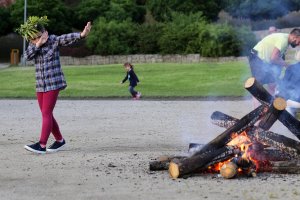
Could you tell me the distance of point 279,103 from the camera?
24.8 feet

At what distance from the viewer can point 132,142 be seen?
10.4 m

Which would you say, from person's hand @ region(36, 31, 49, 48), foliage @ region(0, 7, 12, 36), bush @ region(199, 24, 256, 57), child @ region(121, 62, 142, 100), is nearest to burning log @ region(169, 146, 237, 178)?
person's hand @ region(36, 31, 49, 48)

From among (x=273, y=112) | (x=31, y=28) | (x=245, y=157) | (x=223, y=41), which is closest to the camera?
(x=245, y=157)

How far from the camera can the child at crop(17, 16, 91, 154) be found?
9.18 metres

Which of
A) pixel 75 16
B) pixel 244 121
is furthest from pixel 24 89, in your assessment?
pixel 75 16

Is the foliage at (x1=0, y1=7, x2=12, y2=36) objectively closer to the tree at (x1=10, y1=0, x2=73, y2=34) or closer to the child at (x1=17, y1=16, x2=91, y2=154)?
the tree at (x1=10, y1=0, x2=73, y2=34)

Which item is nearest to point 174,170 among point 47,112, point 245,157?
point 245,157

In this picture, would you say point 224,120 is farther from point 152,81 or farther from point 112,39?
point 112,39

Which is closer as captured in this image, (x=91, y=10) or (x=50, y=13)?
(x=50, y=13)

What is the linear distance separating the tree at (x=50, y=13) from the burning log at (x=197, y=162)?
3685 centimetres

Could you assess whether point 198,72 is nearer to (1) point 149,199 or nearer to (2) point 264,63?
(2) point 264,63

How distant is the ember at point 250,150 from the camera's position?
737 centimetres

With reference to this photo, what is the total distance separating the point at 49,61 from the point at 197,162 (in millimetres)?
2903

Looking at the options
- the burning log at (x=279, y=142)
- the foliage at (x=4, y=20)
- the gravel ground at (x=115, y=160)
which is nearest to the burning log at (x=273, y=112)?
the burning log at (x=279, y=142)
